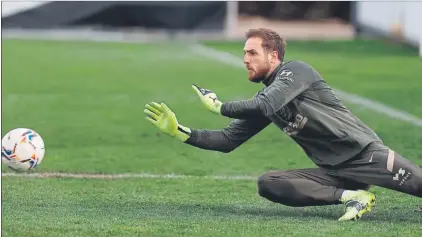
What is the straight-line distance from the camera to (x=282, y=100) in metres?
7.71

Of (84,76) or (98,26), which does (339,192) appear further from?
(98,26)

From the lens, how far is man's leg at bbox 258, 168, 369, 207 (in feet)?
26.5

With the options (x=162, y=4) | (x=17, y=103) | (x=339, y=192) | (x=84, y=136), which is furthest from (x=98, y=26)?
(x=339, y=192)

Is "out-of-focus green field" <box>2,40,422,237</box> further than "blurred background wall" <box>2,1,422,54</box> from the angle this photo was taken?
No

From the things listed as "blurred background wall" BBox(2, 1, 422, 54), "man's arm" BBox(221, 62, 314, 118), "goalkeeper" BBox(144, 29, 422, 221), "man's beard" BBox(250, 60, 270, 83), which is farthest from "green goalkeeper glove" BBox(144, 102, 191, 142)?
"blurred background wall" BBox(2, 1, 422, 54)

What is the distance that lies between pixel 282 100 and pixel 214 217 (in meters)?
0.91

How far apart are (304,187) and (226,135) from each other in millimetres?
814

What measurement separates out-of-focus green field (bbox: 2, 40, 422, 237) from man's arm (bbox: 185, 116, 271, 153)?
1.47 feet

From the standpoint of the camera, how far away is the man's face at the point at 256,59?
793 centimetres

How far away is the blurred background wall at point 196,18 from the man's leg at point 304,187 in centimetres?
2020

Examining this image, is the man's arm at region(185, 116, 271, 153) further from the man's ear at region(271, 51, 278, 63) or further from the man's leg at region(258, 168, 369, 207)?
the man's ear at region(271, 51, 278, 63)

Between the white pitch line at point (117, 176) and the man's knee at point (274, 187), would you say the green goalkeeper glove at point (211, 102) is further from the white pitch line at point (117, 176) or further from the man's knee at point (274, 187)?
the white pitch line at point (117, 176)

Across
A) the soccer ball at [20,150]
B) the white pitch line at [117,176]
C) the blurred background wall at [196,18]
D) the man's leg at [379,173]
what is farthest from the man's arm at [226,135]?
the blurred background wall at [196,18]

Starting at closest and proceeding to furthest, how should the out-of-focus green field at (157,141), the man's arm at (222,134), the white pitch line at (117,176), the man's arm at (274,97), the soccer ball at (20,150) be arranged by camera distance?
1. the out-of-focus green field at (157,141)
2. the man's arm at (274,97)
3. the man's arm at (222,134)
4. the soccer ball at (20,150)
5. the white pitch line at (117,176)
